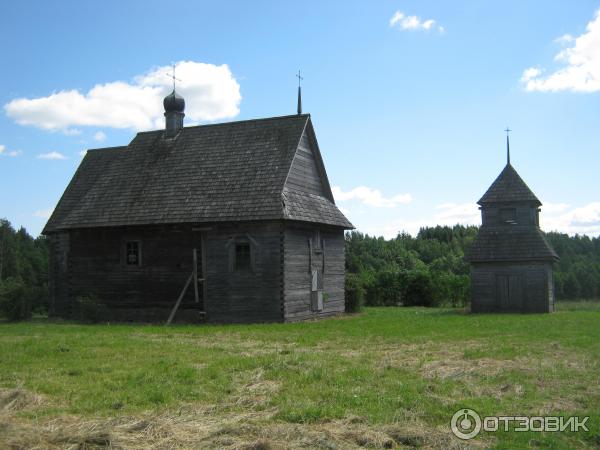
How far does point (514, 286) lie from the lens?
A: 29.6m

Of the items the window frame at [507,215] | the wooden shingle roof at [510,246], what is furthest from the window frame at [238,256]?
the window frame at [507,215]

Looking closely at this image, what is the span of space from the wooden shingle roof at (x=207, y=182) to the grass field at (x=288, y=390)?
7935mm

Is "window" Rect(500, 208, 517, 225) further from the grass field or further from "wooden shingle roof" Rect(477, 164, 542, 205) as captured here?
the grass field

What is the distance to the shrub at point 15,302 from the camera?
2727cm

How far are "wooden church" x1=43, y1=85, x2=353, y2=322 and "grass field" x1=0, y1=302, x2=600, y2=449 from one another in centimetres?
689

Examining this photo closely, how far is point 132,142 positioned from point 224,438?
2498 cm

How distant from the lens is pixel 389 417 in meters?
8.29

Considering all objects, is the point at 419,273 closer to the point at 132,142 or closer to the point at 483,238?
the point at 483,238

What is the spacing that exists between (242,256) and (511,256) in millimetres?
13118

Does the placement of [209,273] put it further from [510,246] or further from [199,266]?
[510,246]

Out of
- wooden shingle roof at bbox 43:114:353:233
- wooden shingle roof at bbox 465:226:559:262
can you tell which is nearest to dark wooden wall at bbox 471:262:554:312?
wooden shingle roof at bbox 465:226:559:262

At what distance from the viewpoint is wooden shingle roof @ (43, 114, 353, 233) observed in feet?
80.1

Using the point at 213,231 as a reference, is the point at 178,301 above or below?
below

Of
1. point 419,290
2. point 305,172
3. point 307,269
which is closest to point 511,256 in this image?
point 307,269
